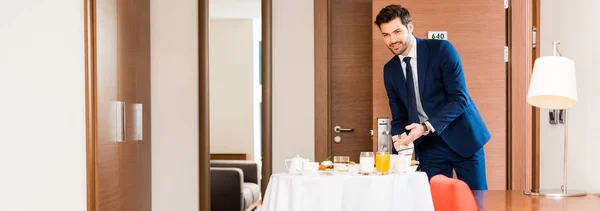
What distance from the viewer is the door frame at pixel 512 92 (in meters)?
4.70

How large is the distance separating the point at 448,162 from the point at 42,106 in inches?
102

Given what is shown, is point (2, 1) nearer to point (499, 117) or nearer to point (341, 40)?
point (341, 40)

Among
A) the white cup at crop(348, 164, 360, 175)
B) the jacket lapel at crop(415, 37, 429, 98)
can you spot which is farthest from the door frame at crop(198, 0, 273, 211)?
the white cup at crop(348, 164, 360, 175)

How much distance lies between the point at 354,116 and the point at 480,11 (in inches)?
42.4

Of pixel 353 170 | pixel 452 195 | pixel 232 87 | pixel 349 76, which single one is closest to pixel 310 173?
pixel 353 170

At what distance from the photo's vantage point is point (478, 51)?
15.5 ft

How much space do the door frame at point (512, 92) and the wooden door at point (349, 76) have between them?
13cm

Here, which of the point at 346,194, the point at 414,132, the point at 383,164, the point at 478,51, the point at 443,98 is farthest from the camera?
the point at 478,51

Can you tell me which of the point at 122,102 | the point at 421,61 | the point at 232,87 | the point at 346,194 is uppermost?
the point at 421,61

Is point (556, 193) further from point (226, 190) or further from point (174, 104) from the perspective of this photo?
point (226, 190)

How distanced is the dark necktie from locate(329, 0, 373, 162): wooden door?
34 centimetres

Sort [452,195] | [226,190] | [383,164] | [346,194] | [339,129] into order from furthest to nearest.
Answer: [226,190]
[339,129]
[383,164]
[346,194]
[452,195]

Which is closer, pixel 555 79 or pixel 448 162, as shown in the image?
pixel 555 79

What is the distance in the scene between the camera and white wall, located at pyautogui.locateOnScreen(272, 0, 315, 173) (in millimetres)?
4781
